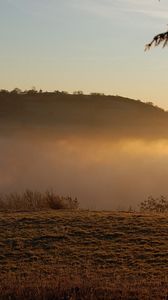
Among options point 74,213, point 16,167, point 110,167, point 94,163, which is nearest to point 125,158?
point 94,163

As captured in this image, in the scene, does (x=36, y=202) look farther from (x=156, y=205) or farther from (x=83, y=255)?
(x=83, y=255)

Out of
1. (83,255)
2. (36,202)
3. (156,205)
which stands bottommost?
(83,255)

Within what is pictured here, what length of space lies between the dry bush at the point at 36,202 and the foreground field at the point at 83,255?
8.93 ft

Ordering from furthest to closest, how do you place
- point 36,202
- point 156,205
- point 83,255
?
point 156,205, point 36,202, point 83,255

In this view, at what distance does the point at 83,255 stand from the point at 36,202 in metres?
8.70

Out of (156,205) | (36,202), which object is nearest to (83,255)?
(36,202)

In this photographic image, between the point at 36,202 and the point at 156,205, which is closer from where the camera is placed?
the point at 36,202

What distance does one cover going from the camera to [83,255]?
14.8 meters

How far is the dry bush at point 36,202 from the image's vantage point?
22.7 metres

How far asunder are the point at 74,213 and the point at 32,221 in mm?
1955

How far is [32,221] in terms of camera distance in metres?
18.0

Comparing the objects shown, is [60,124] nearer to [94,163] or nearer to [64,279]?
[94,163]

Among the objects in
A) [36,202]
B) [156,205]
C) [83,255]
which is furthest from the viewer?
[156,205]

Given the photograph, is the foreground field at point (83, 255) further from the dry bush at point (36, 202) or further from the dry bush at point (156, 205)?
the dry bush at point (156, 205)
